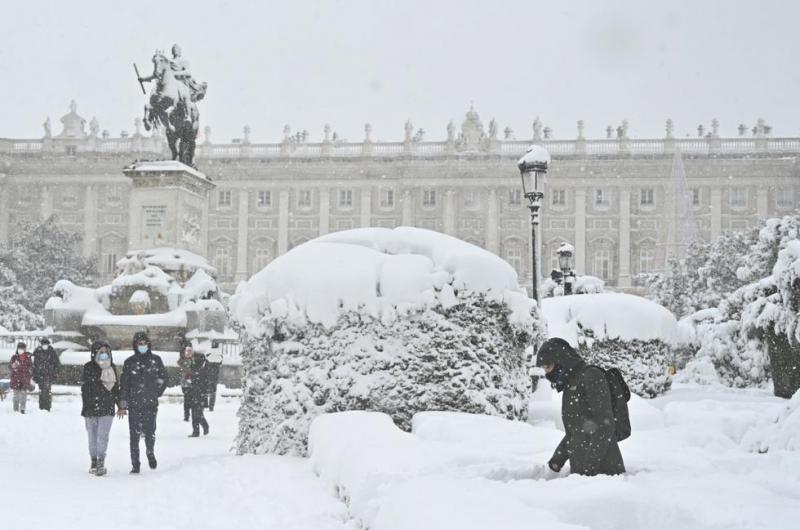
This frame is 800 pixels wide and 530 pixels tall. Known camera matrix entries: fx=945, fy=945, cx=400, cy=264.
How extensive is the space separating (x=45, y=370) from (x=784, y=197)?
5941 cm

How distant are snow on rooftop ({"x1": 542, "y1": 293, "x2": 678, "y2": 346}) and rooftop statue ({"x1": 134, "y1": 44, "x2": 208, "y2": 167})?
8.55 metres

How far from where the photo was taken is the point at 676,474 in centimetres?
424

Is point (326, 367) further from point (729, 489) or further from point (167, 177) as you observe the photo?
point (167, 177)

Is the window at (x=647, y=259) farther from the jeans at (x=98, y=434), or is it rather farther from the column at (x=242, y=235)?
the jeans at (x=98, y=434)

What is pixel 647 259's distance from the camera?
2618 inches

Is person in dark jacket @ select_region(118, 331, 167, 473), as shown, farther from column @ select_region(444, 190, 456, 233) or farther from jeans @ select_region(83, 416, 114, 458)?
column @ select_region(444, 190, 456, 233)

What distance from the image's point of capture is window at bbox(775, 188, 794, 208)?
64688 mm

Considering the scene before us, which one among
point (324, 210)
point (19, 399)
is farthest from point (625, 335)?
point (324, 210)

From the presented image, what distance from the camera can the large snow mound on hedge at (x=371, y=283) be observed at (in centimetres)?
724

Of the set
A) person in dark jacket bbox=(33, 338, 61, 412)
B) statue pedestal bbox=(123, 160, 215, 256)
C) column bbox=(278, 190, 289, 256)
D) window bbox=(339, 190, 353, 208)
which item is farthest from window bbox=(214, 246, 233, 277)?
person in dark jacket bbox=(33, 338, 61, 412)

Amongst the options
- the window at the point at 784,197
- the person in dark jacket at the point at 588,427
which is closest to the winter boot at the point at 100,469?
the person in dark jacket at the point at 588,427

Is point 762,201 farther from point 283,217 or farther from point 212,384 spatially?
point 212,384

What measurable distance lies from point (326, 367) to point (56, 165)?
6823 centimetres

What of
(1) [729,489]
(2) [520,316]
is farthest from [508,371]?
(1) [729,489]
